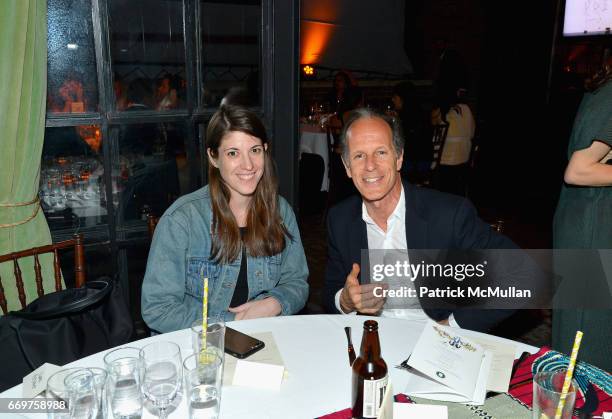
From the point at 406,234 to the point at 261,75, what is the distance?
1.29 m

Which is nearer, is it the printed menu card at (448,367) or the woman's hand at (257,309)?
the printed menu card at (448,367)

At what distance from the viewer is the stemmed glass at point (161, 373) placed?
1110 millimetres

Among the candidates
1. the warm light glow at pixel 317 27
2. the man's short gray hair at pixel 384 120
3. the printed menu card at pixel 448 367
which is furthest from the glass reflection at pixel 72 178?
the warm light glow at pixel 317 27

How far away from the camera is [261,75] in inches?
110

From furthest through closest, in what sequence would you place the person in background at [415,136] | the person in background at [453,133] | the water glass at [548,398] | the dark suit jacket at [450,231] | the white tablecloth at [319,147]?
the white tablecloth at [319,147]
the person in background at [453,133]
the person in background at [415,136]
the dark suit jacket at [450,231]
the water glass at [548,398]

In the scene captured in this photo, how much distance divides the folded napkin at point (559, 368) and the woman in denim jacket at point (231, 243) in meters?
0.91

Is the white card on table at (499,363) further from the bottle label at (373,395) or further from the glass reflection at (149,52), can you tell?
the glass reflection at (149,52)

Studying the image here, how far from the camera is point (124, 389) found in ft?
3.65

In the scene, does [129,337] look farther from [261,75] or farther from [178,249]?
[261,75]

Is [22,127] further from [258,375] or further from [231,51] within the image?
[258,375]

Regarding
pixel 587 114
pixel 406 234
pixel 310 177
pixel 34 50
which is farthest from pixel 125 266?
pixel 310 177

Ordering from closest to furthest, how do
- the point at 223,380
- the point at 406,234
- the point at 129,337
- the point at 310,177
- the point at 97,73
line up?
the point at 223,380, the point at 129,337, the point at 406,234, the point at 97,73, the point at 310,177

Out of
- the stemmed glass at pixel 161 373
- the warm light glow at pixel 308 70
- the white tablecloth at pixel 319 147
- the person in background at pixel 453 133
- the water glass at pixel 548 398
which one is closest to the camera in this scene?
the water glass at pixel 548 398

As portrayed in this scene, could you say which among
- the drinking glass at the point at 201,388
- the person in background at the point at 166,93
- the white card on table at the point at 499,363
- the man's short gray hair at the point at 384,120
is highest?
the person in background at the point at 166,93
